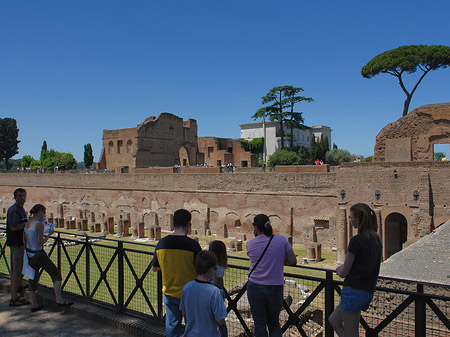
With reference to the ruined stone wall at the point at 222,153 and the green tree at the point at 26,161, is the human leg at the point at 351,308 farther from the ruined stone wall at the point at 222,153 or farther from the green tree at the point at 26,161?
the green tree at the point at 26,161

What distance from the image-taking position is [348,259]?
9.96 feet

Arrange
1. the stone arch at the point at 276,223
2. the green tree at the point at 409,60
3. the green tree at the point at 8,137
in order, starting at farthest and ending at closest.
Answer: the green tree at the point at 8,137, the green tree at the point at 409,60, the stone arch at the point at 276,223

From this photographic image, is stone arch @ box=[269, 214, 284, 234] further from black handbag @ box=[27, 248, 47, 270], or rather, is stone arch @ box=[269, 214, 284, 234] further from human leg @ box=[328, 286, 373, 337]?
human leg @ box=[328, 286, 373, 337]

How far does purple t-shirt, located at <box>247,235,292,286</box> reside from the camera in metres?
3.43

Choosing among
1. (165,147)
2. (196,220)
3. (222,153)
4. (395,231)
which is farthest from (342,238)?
(222,153)

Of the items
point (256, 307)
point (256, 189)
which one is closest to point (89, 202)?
point (256, 189)

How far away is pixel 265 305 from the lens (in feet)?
11.5

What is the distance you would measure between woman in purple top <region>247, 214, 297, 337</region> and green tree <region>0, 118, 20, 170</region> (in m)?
65.0

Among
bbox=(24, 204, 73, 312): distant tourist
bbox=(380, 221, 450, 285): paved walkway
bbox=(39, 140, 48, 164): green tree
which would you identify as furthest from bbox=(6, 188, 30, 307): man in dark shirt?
bbox=(39, 140, 48, 164): green tree

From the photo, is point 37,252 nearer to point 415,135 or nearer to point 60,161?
point 415,135

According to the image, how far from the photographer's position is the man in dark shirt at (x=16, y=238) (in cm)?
521

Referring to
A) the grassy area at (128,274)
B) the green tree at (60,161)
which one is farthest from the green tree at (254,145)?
the grassy area at (128,274)

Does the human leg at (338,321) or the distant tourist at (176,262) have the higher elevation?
the distant tourist at (176,262)

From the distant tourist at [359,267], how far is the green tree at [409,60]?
90.8 ft
